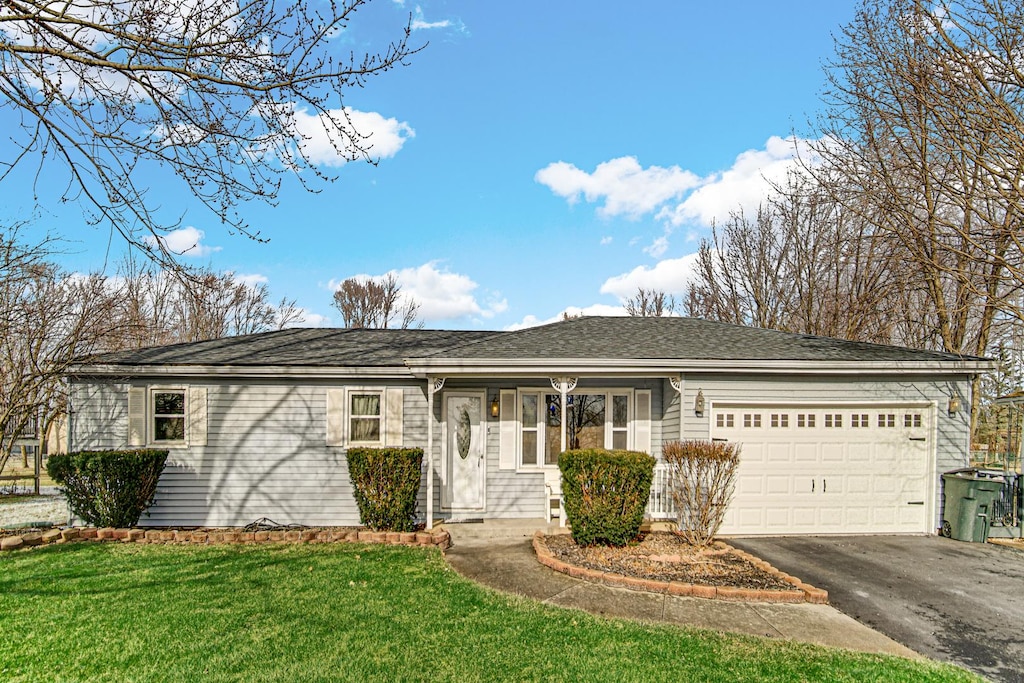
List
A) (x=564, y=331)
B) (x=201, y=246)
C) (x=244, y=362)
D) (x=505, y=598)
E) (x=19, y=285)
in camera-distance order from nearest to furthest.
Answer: (x=201, y=246)
(x=505, y=598)
(x=244, y=362)
(x=564, y=331)
(x=19, y=285)

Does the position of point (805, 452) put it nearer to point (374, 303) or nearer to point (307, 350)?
point (307, 350)

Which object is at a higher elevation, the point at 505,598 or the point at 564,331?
the point at 564,331

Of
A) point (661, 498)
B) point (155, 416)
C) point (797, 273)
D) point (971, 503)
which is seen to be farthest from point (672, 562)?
point (797, 273)

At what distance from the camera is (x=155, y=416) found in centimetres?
1058

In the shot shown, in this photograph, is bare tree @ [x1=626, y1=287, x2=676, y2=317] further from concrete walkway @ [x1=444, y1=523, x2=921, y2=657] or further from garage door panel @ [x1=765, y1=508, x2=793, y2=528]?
concrete walkway @ [x1=444, y1=523, x2=921, y2=657]

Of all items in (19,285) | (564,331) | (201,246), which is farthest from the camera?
(19,285)

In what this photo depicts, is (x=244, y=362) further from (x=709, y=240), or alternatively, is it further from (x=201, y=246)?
(x=709, y=240)

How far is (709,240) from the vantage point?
1025 inches

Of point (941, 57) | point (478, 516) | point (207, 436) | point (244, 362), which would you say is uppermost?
point (941, 57)

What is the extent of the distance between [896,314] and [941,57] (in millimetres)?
14529

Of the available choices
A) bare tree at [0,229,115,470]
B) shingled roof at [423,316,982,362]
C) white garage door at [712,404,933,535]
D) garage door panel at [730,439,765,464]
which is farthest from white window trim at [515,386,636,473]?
bare tree at [0,229,115,470]

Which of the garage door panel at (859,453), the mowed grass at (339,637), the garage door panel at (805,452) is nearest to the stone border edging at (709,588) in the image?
the mowed grass at (339,637)

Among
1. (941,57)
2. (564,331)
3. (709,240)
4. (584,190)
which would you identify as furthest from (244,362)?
(709,240)

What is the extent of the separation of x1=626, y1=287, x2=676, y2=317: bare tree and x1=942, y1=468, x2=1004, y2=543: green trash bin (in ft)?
77.3
